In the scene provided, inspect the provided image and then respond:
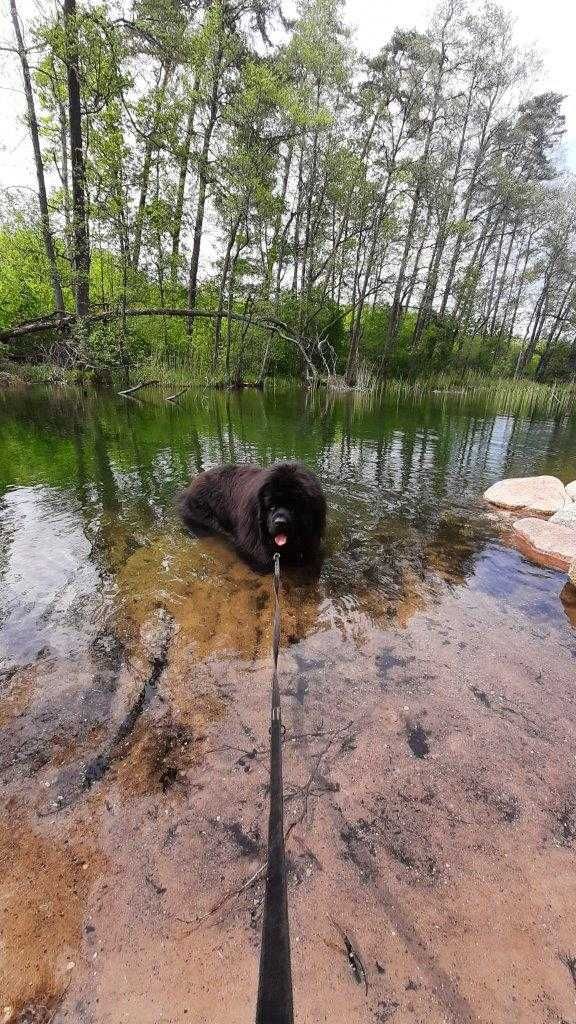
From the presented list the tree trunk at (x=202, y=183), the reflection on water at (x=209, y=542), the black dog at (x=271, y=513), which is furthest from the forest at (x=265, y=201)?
the black dog at (x=271, y=513)

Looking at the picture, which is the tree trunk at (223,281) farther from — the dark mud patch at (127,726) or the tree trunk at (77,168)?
the dark mud patch at (127,726)

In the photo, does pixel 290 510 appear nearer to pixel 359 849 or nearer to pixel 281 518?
pixel 281 518

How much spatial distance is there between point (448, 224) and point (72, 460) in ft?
75.2

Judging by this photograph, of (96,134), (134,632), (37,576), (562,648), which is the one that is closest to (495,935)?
(562,648)

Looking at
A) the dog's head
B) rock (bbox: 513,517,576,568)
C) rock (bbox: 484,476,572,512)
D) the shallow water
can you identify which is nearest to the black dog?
the dog's head

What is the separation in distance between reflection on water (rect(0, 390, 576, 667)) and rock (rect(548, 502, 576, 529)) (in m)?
0.79

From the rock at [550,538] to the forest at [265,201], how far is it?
45.3 feet

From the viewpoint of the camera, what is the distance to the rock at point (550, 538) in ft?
14.9

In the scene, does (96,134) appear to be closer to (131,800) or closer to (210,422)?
(210,422)

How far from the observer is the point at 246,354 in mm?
20578

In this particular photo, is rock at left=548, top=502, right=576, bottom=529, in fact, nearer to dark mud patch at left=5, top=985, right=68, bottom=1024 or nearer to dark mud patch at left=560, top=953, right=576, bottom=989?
dark mud patch at left=560, top=953, right=576, bottom=989

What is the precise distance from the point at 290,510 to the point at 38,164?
20.2 meters

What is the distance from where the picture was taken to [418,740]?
7.34 feet

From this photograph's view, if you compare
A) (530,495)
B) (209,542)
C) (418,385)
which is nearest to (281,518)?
(209,542)
